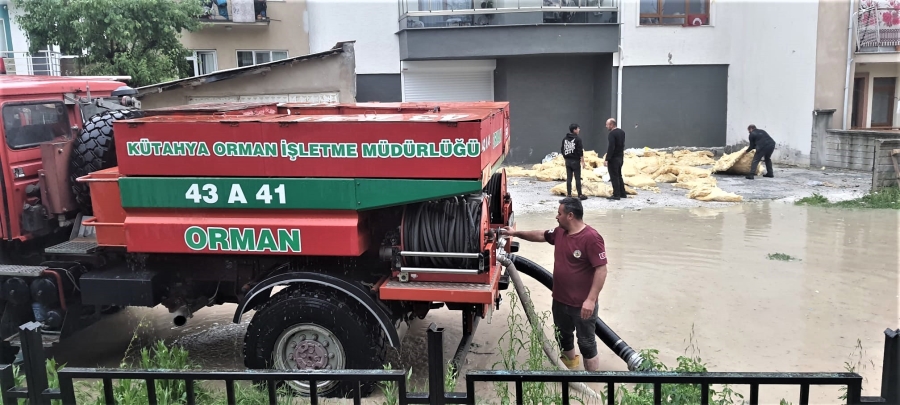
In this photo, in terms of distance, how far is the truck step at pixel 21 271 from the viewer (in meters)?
4.86

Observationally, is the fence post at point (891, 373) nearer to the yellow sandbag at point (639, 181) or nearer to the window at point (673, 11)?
the yellow sandbag at point (639, 181)

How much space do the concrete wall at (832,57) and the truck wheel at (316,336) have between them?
1689cm

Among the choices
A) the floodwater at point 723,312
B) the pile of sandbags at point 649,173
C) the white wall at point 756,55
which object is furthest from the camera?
the white wall at point 756,55

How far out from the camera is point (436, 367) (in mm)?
2748

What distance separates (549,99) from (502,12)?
3342 mm

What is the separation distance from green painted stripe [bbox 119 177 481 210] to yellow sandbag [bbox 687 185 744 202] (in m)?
9.76

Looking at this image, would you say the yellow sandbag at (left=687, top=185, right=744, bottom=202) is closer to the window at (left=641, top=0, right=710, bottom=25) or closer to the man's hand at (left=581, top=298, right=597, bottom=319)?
the window at (left=641, top=0, right=710, bottom=25)

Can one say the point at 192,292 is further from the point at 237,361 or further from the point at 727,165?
the point at 727,165

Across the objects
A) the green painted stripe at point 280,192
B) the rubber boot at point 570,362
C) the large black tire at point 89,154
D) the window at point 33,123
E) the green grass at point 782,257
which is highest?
the window at point 33,123

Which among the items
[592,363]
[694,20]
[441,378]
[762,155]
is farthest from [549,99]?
[441,378]

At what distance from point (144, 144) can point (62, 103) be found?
167cm

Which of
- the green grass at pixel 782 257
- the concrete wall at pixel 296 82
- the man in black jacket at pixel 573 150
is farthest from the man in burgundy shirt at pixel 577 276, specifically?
the concrete wall at pixel 296 82

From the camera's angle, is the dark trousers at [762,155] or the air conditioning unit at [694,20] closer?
the dark trousers at [762,155]

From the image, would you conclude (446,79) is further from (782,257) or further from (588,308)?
(588,308)
